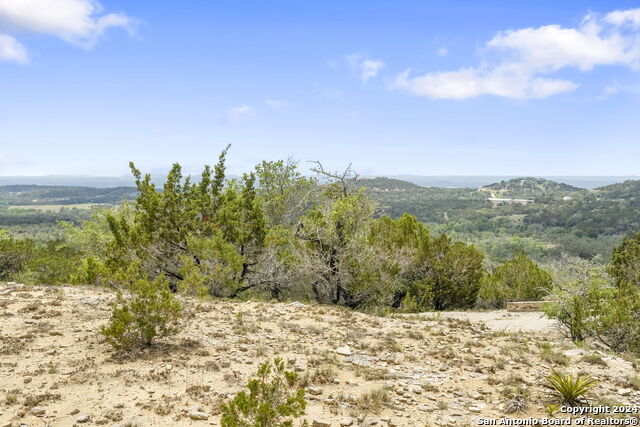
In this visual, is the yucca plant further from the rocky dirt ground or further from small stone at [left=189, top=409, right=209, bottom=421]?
small stone at [left=189, top=409, right=209, bottom=421]

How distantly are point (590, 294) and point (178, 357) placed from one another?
11.1 metres

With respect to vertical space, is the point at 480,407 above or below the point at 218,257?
below

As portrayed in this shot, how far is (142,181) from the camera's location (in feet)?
50.1

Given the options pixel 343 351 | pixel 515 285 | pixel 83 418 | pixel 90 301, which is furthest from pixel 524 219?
pixel 83 418

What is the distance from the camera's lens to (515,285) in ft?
73.6

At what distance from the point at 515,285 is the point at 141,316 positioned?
66.2 feet

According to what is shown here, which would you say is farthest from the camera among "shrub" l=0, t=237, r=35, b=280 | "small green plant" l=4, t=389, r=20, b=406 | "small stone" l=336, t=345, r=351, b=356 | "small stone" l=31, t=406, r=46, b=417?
"shrub" l=0, t=237, r=35, b=280

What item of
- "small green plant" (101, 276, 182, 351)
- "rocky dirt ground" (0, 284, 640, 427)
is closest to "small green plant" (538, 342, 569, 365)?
"rocky dirt ground" (0, 284, 640, 427)

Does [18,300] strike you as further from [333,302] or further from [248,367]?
[333,302]

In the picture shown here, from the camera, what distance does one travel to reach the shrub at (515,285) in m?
21.9

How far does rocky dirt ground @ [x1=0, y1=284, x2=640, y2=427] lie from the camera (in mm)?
5988

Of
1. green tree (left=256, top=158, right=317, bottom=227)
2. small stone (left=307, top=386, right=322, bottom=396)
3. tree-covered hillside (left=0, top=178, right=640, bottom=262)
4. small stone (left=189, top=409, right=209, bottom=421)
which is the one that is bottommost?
tree-covered hillside (left=0, top=178, right=640, bottom=262)

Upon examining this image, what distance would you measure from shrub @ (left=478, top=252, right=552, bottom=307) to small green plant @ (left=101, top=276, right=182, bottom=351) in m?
17.9

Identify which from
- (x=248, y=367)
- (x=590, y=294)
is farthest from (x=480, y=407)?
(x=590, y=294)
